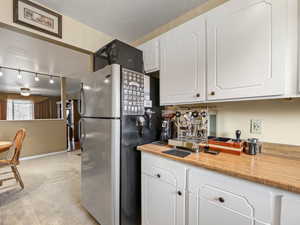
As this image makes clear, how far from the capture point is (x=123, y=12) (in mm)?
1578

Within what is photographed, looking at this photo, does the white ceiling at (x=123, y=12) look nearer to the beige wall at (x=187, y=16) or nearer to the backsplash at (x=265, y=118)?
the beige wall at (x=187, y=16)

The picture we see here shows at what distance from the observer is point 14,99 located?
12.7 feet

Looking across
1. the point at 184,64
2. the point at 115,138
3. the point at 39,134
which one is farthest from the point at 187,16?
the point at 39,134

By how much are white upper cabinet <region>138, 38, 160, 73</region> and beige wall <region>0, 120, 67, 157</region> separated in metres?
3.99

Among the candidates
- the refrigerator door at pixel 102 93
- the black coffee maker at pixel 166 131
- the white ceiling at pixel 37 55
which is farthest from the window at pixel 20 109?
the black coffee maker at pixel 166 131

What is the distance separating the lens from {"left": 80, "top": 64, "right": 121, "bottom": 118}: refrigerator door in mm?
1204

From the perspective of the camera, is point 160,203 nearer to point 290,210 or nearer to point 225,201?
point 225,201

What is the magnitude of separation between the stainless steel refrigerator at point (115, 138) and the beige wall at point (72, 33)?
0.56 m

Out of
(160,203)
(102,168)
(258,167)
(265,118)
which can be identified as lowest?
(160,203)

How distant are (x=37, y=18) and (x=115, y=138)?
145cm

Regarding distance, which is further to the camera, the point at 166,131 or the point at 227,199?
the point at 166,131

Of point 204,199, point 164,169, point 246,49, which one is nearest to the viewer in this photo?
point 204,199

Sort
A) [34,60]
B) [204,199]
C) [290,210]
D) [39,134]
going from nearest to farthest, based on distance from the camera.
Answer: [290,210] → [204,199] → [34,60] → [39,134]

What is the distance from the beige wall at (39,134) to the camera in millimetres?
3541
